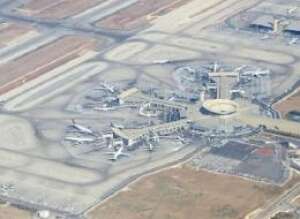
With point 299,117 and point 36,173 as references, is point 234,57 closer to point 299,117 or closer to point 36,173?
point 299,117

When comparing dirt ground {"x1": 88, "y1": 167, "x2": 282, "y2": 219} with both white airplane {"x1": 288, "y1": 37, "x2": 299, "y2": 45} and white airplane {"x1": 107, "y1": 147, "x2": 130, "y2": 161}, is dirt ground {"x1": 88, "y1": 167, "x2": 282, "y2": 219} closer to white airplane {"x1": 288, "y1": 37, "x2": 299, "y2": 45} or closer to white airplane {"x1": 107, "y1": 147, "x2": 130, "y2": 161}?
white airplane {"x1": 107, "y1": 147, "x2": 130, "y2": 161}


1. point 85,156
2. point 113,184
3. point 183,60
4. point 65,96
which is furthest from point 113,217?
point 183,60

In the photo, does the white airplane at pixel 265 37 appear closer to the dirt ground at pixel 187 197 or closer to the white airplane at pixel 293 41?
the white airplane at pixel 293 41

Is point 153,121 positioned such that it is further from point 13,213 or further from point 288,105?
point 13,213

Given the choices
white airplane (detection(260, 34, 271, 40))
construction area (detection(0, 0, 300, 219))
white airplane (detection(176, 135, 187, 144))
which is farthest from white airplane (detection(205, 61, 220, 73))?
white airplane (detection(176, 135, 187, 144))

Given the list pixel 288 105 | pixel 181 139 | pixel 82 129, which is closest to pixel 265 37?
pixel 288 105

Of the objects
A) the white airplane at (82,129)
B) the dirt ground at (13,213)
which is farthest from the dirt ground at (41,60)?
the dirt ground at (13,213)
